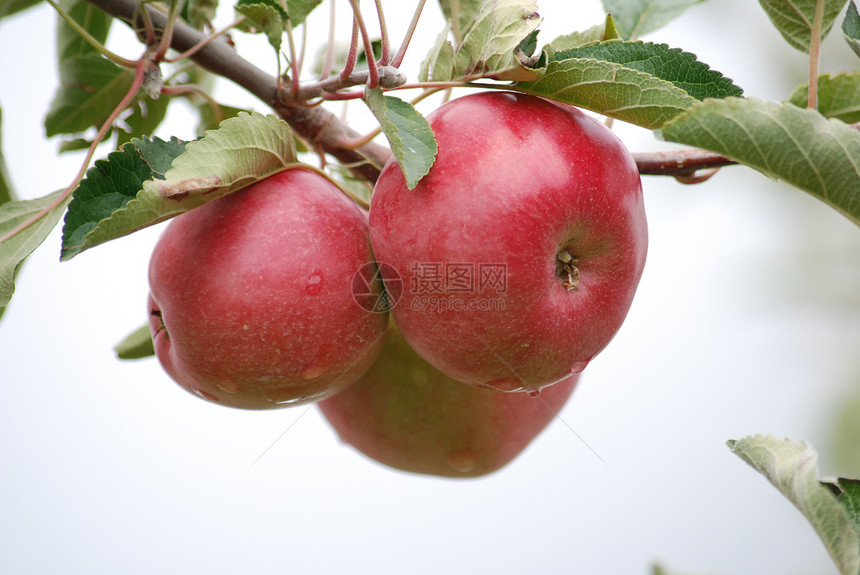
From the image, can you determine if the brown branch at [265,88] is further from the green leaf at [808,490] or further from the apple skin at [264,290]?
the green leaf at [808,490]

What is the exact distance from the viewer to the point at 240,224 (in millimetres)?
591

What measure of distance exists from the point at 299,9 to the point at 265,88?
11 cm

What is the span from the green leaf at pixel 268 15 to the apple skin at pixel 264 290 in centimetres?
11

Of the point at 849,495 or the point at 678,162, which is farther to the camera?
the point at 678,162

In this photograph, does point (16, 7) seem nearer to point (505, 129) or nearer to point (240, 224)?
point (240, 224)

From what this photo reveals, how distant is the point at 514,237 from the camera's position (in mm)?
520

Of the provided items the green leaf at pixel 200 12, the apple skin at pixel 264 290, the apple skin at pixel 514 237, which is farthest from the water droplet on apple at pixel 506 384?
the green leaf at pixel 200 12

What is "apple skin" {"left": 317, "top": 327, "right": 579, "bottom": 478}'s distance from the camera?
76 centimetres

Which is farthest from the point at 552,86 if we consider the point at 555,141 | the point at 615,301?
the point at 615,301

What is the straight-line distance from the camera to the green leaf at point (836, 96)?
0.53 meters

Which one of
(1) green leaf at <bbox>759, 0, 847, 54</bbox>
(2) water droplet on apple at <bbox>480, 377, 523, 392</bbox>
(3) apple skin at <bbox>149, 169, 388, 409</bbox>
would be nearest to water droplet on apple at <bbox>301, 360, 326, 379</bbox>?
(3) apple skin at <bbox>149, 169, 388, 409</bbox>

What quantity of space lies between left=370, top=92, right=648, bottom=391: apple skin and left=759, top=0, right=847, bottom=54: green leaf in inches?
8.1

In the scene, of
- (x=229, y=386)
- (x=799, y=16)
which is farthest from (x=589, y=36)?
(x=229, y=386)

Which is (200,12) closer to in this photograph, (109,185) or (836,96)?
(109,185)
